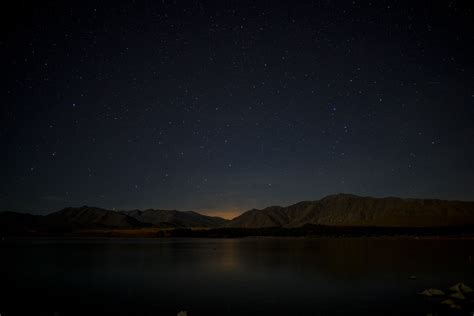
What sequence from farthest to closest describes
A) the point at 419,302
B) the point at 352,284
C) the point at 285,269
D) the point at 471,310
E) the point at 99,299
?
the point at 285,269 → the point at 352,284 → the point at 99,299 → the point at 419,302 → the point at 471,310

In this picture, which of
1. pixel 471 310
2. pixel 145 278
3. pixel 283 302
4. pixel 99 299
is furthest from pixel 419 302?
pixel 145 278

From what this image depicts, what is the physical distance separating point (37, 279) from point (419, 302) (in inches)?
1479

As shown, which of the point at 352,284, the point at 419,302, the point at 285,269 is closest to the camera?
the point at 419,302

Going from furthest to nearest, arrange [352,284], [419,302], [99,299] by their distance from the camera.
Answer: [352,284] → [99,299] → [419,302]

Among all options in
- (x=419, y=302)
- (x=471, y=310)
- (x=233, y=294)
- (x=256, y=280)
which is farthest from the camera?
(x=256, y=280)

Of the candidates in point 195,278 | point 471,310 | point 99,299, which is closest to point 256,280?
point 195,278

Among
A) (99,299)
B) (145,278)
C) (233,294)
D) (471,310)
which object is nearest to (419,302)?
(471,310)

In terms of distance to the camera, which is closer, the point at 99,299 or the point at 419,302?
the point at 419,302

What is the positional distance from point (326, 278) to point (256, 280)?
7.67m

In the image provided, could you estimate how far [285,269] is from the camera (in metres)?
53.0

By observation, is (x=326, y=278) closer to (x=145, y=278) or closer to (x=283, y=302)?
(x=283, y=302)

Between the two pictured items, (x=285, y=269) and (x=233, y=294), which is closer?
(x=233, y=294)

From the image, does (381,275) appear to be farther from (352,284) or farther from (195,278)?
(195,278)

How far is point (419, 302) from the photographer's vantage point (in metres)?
28.7
